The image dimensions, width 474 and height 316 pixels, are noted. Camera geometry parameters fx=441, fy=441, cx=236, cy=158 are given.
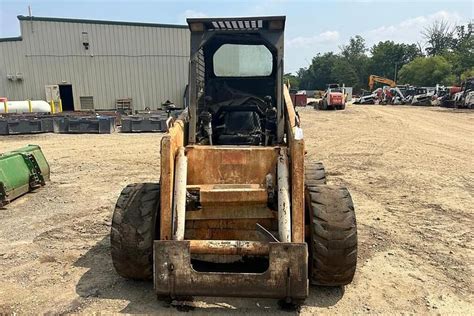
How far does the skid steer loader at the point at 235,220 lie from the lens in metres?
3.55

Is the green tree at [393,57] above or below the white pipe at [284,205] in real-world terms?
above

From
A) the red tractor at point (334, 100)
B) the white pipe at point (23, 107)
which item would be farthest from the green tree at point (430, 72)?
the white pipe at point (23, 107)

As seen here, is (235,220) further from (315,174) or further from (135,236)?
(315,174)

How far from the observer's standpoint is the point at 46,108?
69.8 ft

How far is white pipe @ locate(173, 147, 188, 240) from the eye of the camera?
3789 millimetres

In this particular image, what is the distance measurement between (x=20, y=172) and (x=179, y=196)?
490 centimetres

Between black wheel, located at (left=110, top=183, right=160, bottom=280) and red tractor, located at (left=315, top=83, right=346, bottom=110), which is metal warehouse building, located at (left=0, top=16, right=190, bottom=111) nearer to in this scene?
red tractor, located at (left=315, top=83, right=346, bottom=110)

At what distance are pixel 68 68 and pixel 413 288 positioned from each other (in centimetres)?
2259

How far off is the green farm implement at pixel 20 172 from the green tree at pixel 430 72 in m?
53.6

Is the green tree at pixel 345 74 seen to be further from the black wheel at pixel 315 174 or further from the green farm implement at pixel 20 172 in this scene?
the black wheel at pixel 315 174

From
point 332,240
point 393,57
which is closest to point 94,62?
point 332,240

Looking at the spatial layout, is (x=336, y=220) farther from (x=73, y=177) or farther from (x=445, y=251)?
(x=73, y=177)

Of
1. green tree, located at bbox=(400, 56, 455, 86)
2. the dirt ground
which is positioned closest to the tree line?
green tree, located at bbox=(400, 56, 455, 86)

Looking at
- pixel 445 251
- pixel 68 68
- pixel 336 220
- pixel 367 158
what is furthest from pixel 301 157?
pixel 68 68
